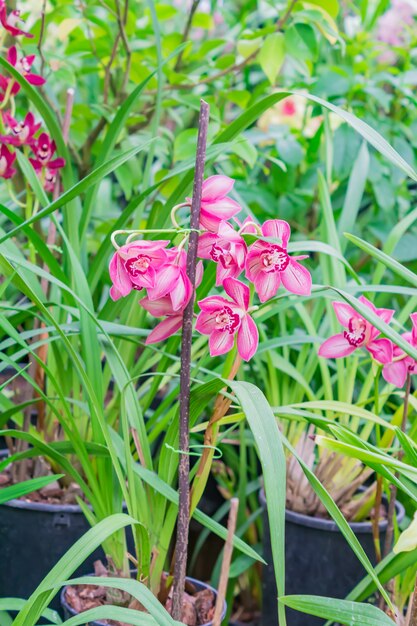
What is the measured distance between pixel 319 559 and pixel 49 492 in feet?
1.17

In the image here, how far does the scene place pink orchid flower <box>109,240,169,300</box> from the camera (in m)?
0.57

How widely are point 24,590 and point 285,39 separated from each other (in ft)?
2.82

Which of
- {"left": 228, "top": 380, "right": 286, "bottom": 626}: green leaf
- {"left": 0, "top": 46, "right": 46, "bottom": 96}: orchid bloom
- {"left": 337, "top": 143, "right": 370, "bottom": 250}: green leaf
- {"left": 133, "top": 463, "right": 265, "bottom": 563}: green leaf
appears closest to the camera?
{"left": 228, "top": 380, "right": 286, "bottom": 626}: green leaf

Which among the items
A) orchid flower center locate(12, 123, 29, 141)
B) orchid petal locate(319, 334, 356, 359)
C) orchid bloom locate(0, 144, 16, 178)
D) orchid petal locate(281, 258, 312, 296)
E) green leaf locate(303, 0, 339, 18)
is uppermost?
green leaf locate(303, 0, 339, 18)

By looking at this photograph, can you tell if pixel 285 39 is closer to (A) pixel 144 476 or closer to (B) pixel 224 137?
(B) pixel 224 137

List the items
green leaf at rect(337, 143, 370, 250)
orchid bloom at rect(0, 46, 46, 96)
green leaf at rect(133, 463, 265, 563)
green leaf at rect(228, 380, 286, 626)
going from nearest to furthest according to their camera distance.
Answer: green leaf at rect(228, 380, 286, 626), green leaf at rect(133, 463, 265, 563), orchid bloom at rect(0, 46, 46, 96), green leaf at rect(337, 143, 370, 250)

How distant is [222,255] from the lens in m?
0.57

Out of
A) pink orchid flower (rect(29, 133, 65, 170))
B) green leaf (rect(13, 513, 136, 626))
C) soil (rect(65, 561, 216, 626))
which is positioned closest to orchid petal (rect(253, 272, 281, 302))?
green leaf (rect(13, 513, 136, 626))

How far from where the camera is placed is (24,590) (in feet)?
Result: 2.99

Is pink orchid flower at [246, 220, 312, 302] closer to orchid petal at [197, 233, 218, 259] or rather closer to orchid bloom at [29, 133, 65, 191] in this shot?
orchid petal at [197, 233, 218, 259]

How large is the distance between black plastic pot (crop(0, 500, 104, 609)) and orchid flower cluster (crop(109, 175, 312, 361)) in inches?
15.6

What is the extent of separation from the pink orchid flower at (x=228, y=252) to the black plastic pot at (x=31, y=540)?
17.6 inches

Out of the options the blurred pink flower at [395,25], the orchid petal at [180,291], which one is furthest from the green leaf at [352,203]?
the blurred pink flower at [395,25]

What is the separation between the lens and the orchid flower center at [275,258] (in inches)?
22.8
